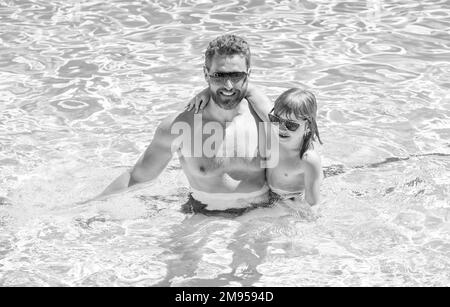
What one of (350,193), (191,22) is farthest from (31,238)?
(191,22)

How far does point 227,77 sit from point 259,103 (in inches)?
12.9

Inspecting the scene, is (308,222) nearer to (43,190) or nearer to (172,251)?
(172,251)

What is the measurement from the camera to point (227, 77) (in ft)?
15.2

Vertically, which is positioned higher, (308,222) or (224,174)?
(224,174)

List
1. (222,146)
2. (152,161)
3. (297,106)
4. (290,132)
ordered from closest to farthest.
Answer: (297,106)
(290,132)
(222,146)
(152,161)

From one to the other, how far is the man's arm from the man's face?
360 millimetres

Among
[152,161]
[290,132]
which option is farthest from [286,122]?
[152,161]

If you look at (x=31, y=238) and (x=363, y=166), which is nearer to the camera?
(x=31, y=238)

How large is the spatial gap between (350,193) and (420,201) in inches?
17.0

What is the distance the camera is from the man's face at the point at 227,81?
4.62 meters

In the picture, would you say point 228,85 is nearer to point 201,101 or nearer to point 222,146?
point 201,101

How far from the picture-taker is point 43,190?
571cm

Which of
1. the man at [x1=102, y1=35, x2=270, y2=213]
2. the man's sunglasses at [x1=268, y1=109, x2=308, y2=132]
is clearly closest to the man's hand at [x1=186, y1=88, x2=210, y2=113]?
the man at [x1=102, y1=35, x2=270, y2=213]

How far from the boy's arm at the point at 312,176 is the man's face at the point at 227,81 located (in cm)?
51
